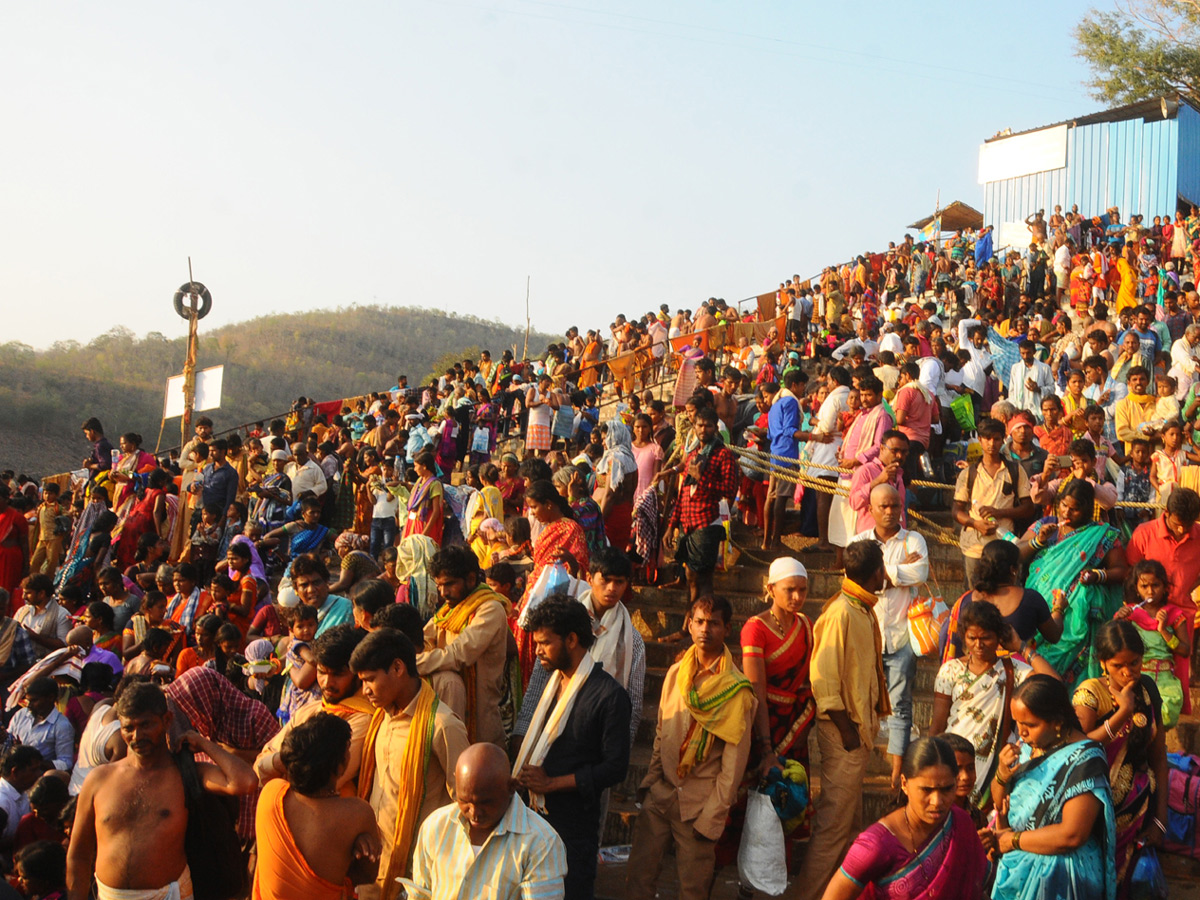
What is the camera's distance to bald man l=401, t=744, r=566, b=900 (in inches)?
141

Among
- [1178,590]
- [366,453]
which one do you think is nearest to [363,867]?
[1178,590]

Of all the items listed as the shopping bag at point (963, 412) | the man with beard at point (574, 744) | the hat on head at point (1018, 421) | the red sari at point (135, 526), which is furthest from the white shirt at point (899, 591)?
the red sari at point (135, 526)

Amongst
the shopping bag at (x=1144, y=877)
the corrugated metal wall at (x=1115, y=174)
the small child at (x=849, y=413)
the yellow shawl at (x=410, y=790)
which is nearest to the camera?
the yellow shawl at (x=410, y=790)

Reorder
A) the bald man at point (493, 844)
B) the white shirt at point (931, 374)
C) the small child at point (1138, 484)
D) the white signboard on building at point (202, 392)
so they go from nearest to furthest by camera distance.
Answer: the bald man at point (493, 844) < the small child at point (1138, 484) < the white shirt at point (931, 374) < the white signboard on building at point (202, 392)

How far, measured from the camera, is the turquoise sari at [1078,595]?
649 centimetres

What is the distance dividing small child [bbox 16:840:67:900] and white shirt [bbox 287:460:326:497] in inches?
297

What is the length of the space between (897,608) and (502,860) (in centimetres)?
346

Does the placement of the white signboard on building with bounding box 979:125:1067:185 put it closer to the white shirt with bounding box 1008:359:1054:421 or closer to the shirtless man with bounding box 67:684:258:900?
the white shirt with bounding box 1008:359:1054:421

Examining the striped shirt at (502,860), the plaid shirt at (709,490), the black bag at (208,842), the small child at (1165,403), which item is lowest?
the black bag at (208,842)

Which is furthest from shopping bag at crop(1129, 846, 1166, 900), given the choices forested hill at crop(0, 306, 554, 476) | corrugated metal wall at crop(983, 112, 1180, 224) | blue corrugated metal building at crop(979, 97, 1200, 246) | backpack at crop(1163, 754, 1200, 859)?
forested hill at crop(0, 306, 554, 476)

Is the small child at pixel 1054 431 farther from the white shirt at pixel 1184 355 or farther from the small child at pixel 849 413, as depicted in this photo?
the white shirt at pixel 1184 355

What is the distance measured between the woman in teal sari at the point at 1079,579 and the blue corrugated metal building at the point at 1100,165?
87.2ft

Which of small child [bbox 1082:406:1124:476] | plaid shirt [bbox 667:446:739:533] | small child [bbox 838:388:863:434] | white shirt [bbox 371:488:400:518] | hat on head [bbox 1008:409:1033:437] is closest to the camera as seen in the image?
plaid shirt [bbox 667:446:739:533]

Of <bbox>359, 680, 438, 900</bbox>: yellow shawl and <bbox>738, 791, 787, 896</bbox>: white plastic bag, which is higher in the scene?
<bbox>359, 680, 438, 900</bbox>: yellow shawl
